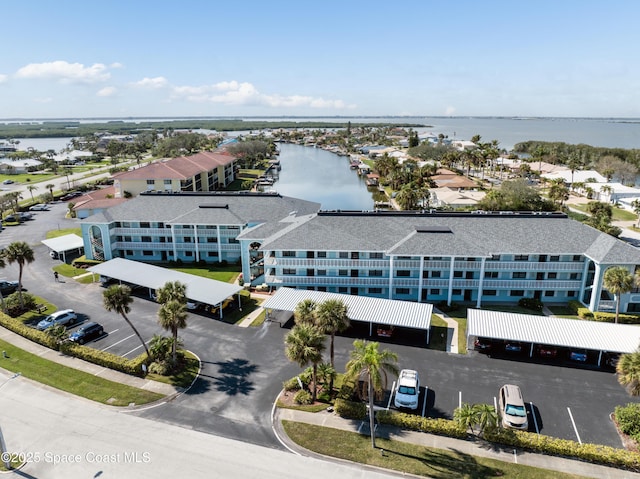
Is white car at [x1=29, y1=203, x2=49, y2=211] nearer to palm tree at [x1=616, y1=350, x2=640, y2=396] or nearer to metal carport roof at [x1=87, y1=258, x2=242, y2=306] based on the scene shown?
metal carport roof at [x1=87, y1=258, x2=242, y2=306]

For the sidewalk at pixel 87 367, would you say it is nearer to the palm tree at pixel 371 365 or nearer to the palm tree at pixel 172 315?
the palm tree at pixel 172 315

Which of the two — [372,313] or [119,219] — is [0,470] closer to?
[372,313]

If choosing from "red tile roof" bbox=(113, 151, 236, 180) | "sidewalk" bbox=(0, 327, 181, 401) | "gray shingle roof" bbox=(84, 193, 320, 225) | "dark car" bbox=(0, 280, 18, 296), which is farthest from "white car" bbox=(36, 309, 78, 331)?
"red tile roof" bbox=(113, 151, 236, 180)

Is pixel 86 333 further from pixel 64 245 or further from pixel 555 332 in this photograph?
pixel 555 332

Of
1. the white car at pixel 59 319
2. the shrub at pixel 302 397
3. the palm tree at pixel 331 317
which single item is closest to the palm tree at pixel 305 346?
the palm tree at pixel 331 317

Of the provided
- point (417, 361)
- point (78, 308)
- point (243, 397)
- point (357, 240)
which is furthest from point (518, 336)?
point (78, 308)
